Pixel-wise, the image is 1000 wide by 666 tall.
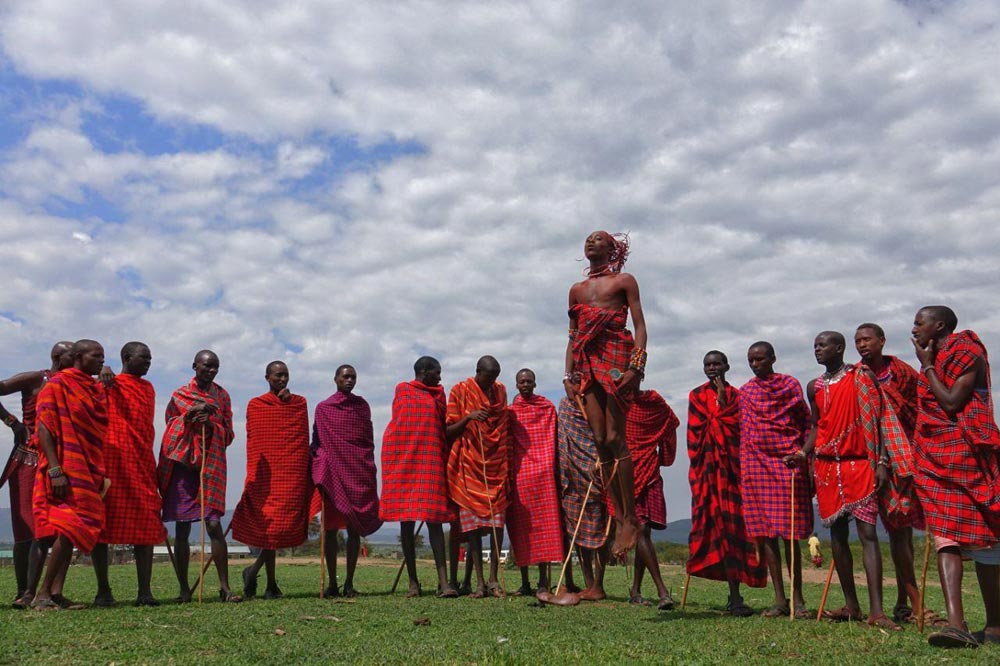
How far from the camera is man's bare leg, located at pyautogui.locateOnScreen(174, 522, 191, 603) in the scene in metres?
9.43

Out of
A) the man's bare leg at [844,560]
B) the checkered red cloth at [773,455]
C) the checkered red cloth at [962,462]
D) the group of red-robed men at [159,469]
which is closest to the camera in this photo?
the checkered red cloth at [962,462]

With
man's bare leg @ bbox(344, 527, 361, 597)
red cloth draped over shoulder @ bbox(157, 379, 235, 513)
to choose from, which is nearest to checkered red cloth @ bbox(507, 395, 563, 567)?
man's bare leg @ bbox(344, 527, 361, 597)

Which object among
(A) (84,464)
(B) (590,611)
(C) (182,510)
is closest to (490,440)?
(B) (590,611)

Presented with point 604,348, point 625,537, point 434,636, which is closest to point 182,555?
point 434,636

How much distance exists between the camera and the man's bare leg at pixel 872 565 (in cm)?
739

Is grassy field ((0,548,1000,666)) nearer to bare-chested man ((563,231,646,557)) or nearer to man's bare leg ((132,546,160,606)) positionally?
man's bare leg ((132,546,160,606))

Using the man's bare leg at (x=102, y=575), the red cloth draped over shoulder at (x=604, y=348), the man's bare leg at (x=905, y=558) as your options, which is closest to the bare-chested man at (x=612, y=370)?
the red cloth draped over shoulder at (x=604, y=348)

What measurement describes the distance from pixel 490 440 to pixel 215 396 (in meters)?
3.40

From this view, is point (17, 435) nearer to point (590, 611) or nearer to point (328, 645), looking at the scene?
point (328, 645)

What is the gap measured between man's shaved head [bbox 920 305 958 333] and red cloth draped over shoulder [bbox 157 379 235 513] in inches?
298

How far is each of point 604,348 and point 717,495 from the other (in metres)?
2.89

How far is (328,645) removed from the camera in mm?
5883

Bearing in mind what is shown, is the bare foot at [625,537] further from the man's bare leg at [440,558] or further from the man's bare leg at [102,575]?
the man's bare leg at [102,575]

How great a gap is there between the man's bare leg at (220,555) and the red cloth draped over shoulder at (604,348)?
4.84m
